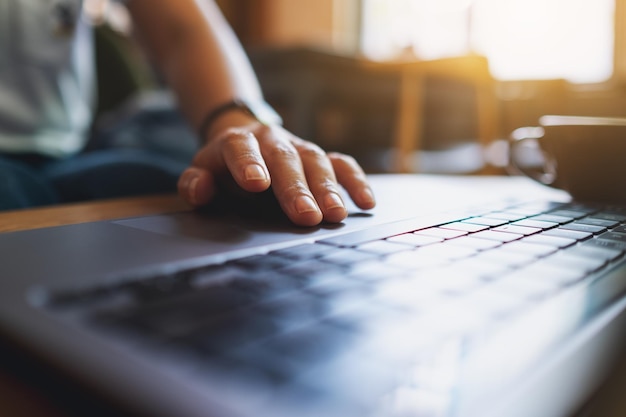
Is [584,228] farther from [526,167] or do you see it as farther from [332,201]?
[526,167]

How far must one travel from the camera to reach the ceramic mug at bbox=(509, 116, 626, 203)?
1.89 feet

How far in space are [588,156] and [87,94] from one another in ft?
2.77

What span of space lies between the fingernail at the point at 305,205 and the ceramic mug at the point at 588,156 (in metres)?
0.34

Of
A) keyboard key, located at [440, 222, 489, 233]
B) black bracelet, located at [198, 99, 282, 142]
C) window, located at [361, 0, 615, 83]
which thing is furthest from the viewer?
window, located at [361, 0, 615, 83]

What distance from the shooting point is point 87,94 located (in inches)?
40.3

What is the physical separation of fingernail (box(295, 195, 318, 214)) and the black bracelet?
28 cm

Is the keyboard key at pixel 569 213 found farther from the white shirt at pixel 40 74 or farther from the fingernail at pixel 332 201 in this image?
the white shirt at pixel 40 74

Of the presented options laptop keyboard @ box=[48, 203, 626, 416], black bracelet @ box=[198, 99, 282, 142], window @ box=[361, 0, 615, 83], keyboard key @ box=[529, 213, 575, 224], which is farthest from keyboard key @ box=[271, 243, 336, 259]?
window @ box=[361, 0, 615, 83]

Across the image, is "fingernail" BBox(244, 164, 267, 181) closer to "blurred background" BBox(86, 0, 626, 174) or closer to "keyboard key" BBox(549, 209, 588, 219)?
"keyboard key" BBox(549, 209, 588, 219)

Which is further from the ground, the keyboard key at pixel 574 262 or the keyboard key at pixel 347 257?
the keyboard key at pixel 347 257

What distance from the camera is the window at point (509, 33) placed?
3.46m

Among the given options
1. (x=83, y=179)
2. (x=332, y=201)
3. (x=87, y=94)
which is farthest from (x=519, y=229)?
(x=87, y=94)

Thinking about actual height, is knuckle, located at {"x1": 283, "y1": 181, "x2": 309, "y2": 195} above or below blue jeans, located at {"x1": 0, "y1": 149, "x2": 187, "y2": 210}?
above

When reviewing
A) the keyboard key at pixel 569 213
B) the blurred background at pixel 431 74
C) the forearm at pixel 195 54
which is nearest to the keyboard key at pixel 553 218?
the keyboard key at pixel 569 213
